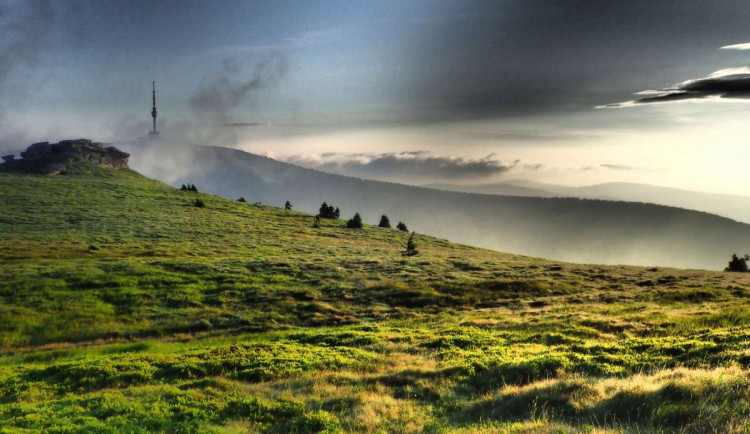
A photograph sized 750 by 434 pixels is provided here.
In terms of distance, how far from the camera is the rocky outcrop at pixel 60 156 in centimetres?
16675

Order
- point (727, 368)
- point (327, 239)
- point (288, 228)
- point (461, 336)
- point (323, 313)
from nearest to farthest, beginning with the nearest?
point (727, 368)
point (461, 336)
point (323, 313)
point (327, 239)
point (288, 228)

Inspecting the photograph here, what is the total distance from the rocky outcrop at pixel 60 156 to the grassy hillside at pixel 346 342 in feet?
402

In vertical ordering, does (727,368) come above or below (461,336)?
above

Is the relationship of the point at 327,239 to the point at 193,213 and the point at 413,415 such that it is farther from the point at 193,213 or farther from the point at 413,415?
the point at 413,415

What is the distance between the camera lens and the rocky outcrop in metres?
167

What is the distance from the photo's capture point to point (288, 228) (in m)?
96.9

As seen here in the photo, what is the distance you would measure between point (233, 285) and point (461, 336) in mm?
27127

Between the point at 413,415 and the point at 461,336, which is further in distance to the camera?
the point at 461,336

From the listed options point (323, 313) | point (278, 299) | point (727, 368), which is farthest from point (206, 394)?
point (278, 299)

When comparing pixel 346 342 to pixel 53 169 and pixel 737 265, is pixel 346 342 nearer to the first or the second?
pixel 737 265

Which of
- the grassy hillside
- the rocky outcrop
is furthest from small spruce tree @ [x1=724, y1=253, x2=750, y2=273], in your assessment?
the rocky outcrop

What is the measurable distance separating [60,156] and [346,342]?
20533 cm

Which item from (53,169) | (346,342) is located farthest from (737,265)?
(53,169)

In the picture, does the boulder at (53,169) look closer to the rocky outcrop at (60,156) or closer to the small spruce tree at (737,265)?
the rocky outcrop at (60,156)
